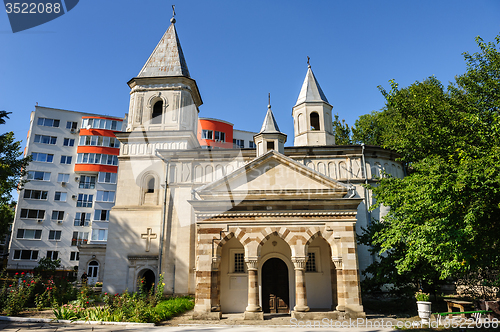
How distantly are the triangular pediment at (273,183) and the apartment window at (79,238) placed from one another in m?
30.2

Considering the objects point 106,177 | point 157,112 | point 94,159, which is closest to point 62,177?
point 94,159

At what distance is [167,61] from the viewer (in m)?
27.2

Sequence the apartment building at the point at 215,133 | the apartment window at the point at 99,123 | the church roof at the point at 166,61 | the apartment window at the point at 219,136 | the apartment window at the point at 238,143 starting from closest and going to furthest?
the church roof at the point at 166,61 < the apartment window at the point at 99,123 < the apartment building at the point at 215,133 < the apartment window at the point at 219,136 < the apartment window at the point at 238,143

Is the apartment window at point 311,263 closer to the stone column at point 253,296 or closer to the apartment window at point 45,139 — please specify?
the stone column at point 253,296

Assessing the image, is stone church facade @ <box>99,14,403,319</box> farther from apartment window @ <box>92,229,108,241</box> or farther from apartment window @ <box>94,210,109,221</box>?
apartment window @ <box>94,210,109,221</box>

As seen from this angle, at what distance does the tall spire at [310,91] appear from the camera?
2614 centimetres

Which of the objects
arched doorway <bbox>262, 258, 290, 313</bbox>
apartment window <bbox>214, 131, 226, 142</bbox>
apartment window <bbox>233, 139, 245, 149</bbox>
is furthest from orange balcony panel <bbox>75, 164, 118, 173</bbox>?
arched doorway <bbox>262, 258, 290, 313</bbox>

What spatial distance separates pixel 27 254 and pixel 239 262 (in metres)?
31.6

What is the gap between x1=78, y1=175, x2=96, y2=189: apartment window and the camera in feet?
139

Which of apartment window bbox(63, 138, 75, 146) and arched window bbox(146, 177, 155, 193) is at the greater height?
apartment window bbox(63, 138, 75, 146)

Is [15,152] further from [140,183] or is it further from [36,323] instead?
[36,323]

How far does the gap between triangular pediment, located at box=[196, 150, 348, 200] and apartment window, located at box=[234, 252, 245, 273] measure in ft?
11.1

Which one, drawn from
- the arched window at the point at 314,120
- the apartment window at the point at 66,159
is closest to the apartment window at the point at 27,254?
the apartment window at the point at 66,159

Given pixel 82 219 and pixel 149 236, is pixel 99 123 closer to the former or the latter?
pixel 82 219
